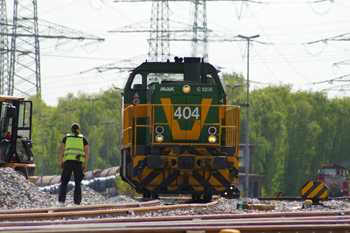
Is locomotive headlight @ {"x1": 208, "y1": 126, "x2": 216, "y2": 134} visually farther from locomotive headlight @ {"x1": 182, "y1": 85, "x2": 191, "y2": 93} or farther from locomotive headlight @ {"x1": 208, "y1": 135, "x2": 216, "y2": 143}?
locomotive headlight @ {"x1": 182, "y1": 85, "x2": 191, "y2": 93}

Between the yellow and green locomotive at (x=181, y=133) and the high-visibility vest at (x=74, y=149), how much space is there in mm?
1076

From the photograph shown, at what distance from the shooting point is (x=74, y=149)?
10.9 meters

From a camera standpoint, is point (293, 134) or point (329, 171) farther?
point (293, 134)

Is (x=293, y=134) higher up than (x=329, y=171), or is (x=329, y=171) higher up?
(x=293, y=134)

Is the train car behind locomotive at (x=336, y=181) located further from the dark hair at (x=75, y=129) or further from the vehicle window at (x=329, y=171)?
the dark hair at (x=75, y=129)

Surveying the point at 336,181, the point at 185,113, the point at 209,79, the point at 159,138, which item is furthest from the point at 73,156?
the point at 336,181

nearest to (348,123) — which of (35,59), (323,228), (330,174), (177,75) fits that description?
(330,174)

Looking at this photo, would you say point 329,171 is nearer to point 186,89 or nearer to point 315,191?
point 315,191

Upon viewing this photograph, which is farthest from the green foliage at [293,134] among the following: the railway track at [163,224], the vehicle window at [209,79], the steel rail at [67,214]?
the railway track at [163,224]

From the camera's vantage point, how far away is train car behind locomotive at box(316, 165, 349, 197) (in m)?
37.8

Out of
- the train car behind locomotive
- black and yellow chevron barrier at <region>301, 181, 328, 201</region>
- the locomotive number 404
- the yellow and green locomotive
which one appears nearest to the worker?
the yellow and green locomotive

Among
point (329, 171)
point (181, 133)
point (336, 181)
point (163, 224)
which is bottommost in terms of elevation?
point (336, 181)

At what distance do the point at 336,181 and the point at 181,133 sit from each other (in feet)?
96.0

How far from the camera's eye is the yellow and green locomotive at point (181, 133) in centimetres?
1118
